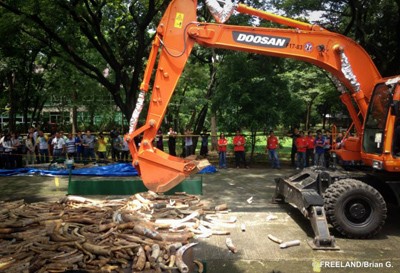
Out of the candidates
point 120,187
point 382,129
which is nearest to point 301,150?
point 382,129

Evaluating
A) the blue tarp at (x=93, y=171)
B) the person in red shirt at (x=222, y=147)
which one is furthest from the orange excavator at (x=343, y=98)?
the person in red shirt at (x=222, y=147)

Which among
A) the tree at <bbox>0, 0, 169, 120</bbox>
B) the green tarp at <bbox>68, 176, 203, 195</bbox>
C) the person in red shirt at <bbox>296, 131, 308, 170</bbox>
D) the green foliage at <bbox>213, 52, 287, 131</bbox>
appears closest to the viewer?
the green tarp at <bbox>68, 176, 203, 195</bbox>

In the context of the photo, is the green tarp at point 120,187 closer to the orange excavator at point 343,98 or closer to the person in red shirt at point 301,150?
the orange excavator at point 343,98

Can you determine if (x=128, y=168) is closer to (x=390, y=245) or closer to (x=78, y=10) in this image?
(x=78, y=10)

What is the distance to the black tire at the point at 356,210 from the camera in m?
6.59

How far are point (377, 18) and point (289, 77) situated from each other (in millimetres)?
4614

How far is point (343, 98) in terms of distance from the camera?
808 cm

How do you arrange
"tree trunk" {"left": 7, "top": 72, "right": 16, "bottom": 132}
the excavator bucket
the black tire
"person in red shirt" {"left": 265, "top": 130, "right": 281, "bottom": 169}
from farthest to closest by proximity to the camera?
"tree trunk" {"left": 7, "top": 72, "right": 16, "bottom": 132}
"person in red shirt" {"left": 265, "top": 130, "right": 281, "bottom": 169}
the excavator bucket
the black tire

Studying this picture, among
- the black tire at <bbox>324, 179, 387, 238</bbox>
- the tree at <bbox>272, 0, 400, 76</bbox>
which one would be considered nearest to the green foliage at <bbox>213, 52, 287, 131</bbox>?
the tree at <bbox>272, 0, 400, 76</bbox>

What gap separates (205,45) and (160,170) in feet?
8.55

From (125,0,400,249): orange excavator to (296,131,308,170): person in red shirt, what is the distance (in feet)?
22.3

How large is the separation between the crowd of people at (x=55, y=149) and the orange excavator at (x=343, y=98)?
29.1 feet

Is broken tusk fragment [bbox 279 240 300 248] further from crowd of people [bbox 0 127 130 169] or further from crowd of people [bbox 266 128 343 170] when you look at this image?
crowd of people [bbox 0 127 130 169]

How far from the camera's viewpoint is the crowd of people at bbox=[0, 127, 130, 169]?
15320mm
